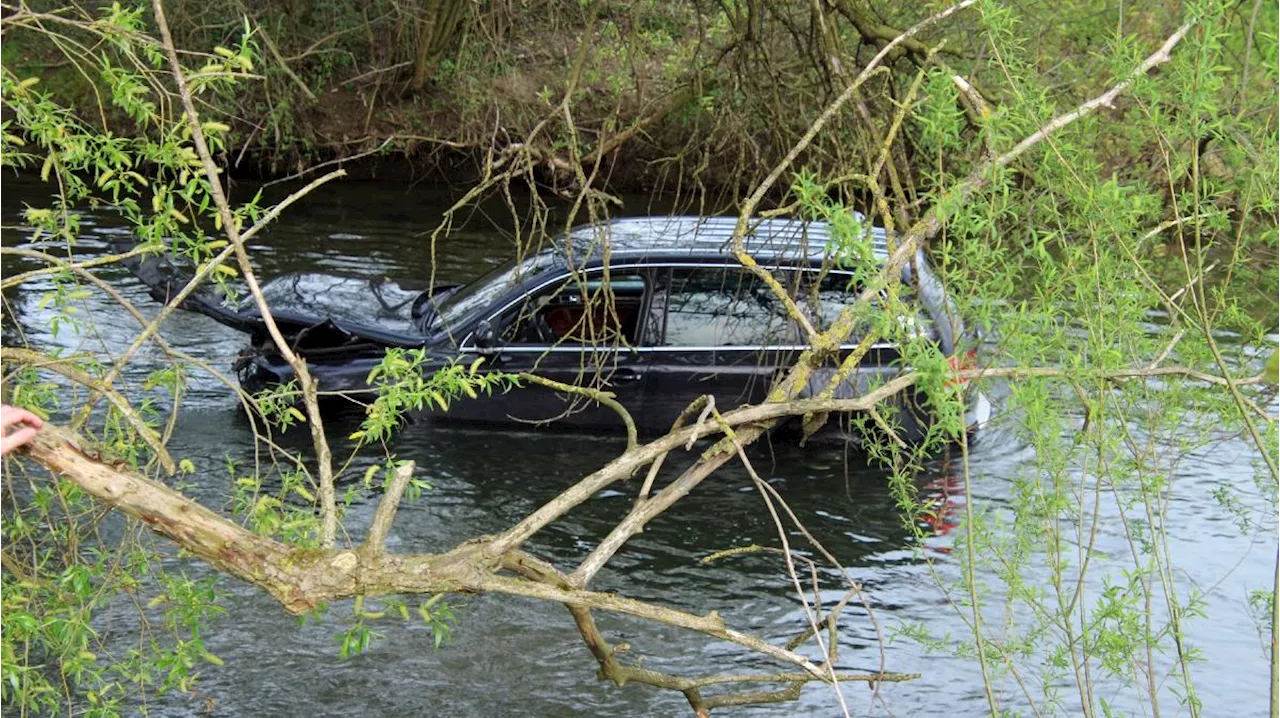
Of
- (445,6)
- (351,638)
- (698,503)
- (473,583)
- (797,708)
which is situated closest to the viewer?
(473,583)

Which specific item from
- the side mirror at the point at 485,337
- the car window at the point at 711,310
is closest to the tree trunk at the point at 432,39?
the side mirror at the point at 485,337

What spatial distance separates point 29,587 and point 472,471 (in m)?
5.03

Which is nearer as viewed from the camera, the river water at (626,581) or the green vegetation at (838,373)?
the green vegetation at (838,373)

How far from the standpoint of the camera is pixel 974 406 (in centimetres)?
927

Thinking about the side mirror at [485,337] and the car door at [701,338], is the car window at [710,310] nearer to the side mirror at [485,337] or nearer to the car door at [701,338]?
the car door at [701,338]

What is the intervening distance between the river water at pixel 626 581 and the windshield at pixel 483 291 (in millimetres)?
824

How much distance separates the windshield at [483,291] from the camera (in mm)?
9500

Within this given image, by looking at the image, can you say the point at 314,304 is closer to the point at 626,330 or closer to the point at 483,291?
the point at 483,291

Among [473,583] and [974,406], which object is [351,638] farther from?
[974,406]

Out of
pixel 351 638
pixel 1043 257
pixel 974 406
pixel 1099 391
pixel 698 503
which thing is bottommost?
pixel 698 503

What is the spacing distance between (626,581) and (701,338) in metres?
2.09

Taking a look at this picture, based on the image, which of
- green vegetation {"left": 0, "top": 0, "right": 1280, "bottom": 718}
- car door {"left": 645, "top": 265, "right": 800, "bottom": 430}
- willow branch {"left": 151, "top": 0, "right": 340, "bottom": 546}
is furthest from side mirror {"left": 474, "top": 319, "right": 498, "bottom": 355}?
willow branch {"left": 151, "top": 0, "right": 340, "bottom": 546}

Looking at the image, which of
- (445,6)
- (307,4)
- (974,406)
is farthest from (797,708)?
(307,4)

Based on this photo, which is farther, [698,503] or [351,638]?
[698,503]
